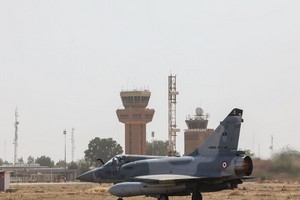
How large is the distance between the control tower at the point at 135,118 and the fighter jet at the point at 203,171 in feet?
465

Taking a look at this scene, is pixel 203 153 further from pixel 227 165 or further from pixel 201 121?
pixel 201 121

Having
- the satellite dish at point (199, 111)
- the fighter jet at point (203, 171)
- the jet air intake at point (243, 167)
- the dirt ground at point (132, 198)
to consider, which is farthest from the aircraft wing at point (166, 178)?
the satellite dish at point (199, 111)

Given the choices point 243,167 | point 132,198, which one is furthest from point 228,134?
point 132,198

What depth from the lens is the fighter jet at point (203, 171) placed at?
1458 inches

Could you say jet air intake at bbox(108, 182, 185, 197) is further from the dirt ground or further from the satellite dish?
the satellite dish

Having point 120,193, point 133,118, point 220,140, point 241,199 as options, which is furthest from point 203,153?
point 133,118

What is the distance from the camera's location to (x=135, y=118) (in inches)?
7175

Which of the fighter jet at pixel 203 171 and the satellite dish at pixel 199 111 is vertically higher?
the satellite dish at pixel 199 111

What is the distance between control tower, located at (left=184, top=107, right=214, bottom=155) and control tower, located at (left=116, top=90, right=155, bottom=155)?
11.5 m

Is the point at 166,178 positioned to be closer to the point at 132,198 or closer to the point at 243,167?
the point at 243,167

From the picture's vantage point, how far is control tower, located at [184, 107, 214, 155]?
188 metres

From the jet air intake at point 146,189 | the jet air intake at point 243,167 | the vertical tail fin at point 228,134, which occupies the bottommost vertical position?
the jet air intake at point 146,189

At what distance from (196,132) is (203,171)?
150 meters

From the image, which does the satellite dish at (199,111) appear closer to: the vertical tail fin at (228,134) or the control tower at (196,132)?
the control tower at (196,132)
